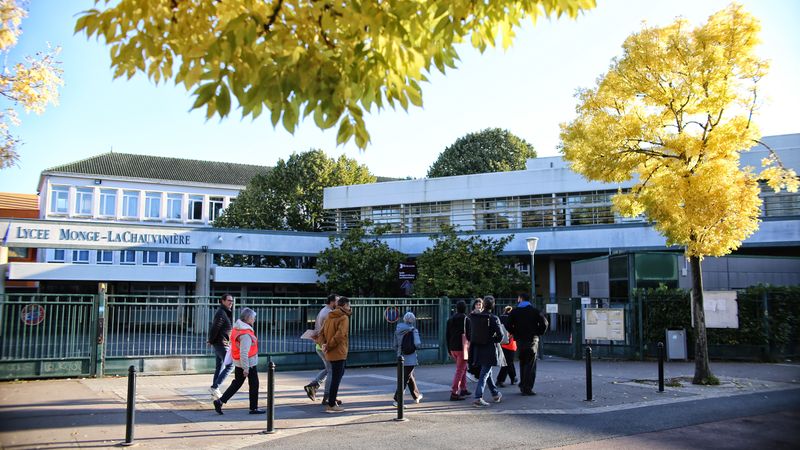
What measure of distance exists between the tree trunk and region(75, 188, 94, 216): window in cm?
5125

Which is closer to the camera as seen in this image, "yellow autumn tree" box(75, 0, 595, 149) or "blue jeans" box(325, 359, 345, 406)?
"yellow autumn tree" box(75, 0, 595, 149)

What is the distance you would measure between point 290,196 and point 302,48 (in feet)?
134

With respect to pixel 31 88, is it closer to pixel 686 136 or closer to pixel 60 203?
pixel 686 136

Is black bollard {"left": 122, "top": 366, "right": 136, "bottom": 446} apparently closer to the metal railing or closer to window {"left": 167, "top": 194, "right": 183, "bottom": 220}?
the metal railing

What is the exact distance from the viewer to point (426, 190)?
120 ft

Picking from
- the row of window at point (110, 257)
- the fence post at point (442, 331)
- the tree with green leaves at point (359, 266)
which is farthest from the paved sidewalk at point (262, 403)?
the row of window at point (110, 257)

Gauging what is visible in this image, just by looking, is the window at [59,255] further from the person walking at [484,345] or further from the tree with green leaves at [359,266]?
the person walking at [484,345]

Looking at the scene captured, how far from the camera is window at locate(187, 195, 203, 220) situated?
59.3 m

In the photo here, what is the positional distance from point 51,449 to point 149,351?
23.3 ft

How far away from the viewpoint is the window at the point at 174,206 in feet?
190

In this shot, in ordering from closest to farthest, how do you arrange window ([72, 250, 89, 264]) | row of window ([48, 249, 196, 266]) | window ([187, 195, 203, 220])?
1. row of window ([48, 249, 196, 266])
2. window ([72, 250, 89, 264])
3. window ([187, 195, 203, 220])

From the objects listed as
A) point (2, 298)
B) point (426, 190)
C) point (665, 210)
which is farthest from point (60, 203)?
point (665, 210)

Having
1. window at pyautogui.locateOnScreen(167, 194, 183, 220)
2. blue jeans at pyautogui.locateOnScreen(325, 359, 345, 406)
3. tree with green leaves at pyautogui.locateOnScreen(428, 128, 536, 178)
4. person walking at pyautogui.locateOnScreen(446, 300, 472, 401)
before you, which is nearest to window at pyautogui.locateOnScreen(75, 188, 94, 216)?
window at pyautogui.locateOnScreen(167, 194, 183, 220)

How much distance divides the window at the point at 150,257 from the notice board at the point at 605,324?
43.1 metres
